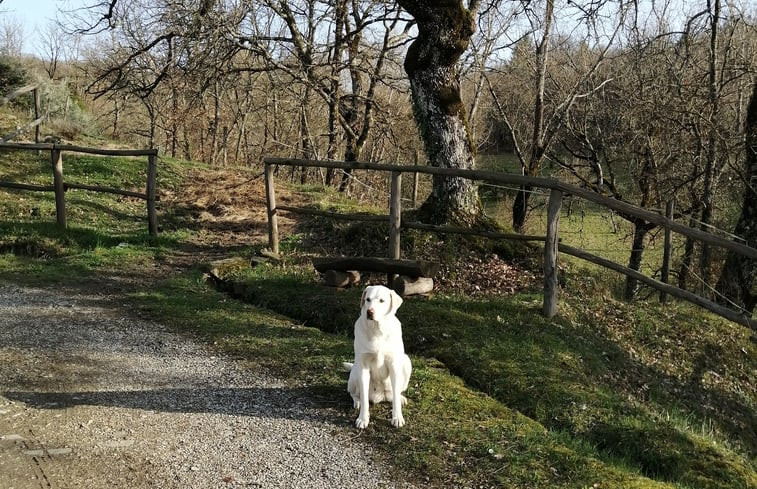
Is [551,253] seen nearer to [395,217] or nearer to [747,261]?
[395,217]

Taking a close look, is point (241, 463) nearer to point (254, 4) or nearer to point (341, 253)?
point (341, 253)

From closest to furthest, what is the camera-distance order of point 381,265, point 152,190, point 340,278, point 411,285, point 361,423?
1. point 361,423
2. point 411,285
3. point 381,265
4. point 340,278
5. point 152,190

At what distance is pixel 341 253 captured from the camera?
1063cm

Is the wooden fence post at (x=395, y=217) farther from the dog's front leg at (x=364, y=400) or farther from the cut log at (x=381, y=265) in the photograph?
the dog's front leg at (x=364, y=400)

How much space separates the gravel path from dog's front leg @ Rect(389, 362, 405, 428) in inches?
14.1

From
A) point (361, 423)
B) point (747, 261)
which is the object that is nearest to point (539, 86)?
point (747, 261)

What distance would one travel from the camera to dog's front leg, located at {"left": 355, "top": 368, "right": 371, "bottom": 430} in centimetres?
479

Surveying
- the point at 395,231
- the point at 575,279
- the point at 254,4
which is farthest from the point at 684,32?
the point at 254,4

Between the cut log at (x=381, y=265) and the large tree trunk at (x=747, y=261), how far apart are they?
526cm

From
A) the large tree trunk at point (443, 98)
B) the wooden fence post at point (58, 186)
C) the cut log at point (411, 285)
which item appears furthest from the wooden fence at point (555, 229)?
the wooden fence post at point (58, 186)

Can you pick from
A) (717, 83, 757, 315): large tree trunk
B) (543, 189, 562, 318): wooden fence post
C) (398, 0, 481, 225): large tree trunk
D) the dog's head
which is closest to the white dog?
the dog's head

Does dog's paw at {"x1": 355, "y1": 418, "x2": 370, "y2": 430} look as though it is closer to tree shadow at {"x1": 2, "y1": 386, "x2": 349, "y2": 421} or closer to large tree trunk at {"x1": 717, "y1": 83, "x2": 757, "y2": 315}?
tree shadow at {"x1": 2, "y1": 386, "x2": 349, "y2": 421}

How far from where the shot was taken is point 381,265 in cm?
809

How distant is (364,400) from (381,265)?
339 centimetres
